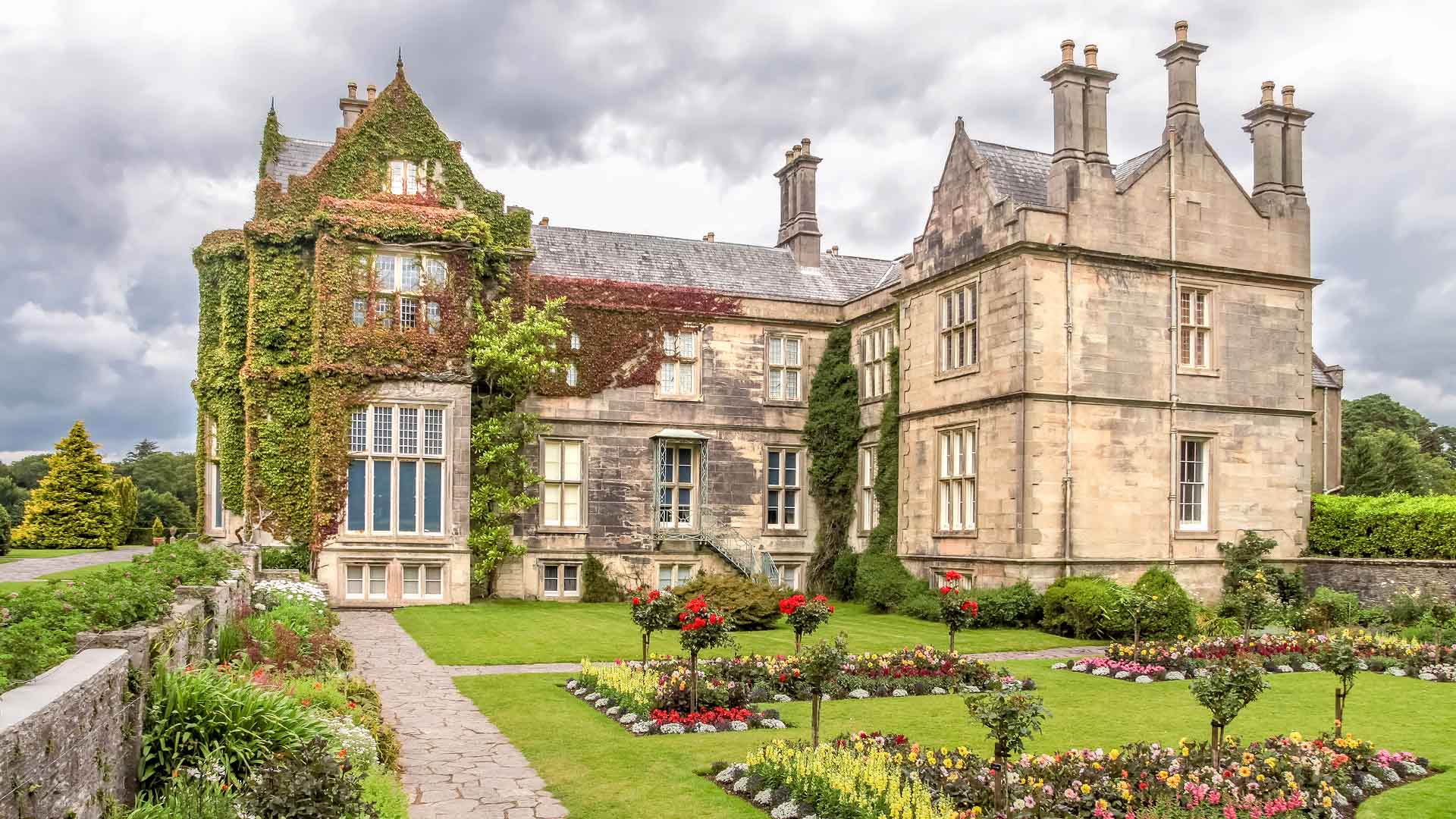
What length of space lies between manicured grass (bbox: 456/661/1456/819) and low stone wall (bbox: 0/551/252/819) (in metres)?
3.49

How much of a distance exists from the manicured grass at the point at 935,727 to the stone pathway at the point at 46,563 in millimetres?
11453

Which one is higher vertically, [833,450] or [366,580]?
[833,450]

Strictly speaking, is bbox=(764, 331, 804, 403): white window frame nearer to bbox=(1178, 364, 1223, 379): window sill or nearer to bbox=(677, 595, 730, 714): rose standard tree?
bbox=(1178, 364, 1223, 379): window sill

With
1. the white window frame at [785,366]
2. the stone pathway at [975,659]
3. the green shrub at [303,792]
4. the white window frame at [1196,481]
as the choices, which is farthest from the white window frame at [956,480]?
→ the green shrub at [303,792]

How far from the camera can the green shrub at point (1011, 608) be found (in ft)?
80.1

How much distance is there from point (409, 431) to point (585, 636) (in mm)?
9038

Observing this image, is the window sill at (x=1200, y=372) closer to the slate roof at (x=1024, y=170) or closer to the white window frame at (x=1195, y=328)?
the white window frame at (x=1195, y=328)

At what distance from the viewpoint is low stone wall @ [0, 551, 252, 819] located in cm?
646

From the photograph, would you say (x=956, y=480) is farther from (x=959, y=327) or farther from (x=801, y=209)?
(x=801, y=209)

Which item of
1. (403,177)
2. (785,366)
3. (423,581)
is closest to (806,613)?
(423,581)

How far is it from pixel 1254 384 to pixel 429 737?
21600 millimetres

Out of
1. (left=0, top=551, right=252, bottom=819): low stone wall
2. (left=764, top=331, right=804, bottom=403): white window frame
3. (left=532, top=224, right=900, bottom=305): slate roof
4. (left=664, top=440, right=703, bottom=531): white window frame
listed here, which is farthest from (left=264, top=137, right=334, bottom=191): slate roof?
(left=0, top=551, right=252, bottom=819): low stone wall

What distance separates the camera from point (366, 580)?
94.5ft

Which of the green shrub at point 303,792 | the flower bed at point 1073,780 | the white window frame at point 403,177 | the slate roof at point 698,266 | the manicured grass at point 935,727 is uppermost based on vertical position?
the white window frame at point 403,177
